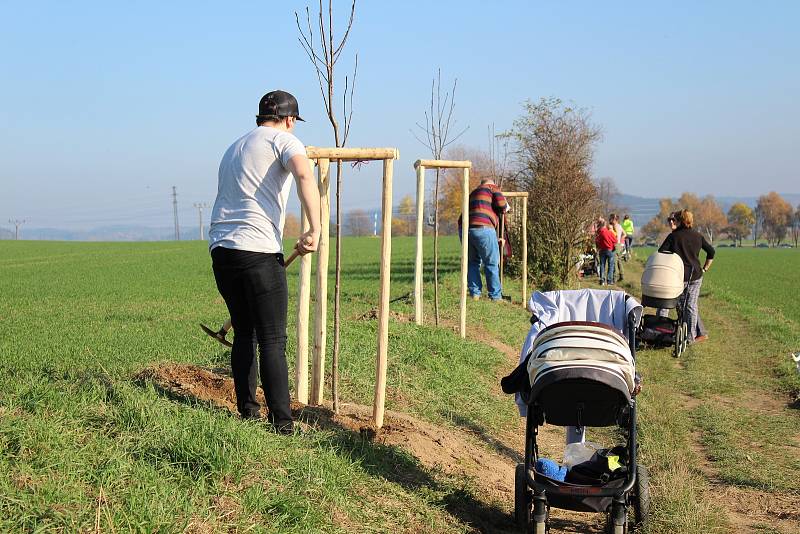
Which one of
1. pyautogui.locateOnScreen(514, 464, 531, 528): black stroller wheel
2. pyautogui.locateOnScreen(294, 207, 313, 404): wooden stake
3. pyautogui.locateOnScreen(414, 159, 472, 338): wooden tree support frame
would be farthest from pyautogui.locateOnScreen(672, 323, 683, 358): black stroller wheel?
pyautogui.locateOnScreen(514, 464, 531, 528): black stroller wheel

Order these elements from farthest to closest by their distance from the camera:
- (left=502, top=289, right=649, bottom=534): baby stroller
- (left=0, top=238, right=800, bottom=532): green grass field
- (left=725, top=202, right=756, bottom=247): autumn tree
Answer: (left=725, top=202, right=756, bottom=247): autumn tree → (left=502, top=289, right=649, bottom=534): baby stroller → (left=0, top=238, right=800, bottom=532): green grass field

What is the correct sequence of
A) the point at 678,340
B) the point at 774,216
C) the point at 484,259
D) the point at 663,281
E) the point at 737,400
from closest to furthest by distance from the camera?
the point at 737,400 → the point at 663,281 → the point at 678,340 → the point at 484,259 → the point at 774,216

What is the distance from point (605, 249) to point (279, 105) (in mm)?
17112

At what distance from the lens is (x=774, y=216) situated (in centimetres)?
18138

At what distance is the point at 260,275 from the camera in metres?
5.36

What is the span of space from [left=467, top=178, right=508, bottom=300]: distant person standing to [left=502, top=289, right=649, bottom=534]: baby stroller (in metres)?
9.95

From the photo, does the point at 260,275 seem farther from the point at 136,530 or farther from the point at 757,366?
the point at 757,366

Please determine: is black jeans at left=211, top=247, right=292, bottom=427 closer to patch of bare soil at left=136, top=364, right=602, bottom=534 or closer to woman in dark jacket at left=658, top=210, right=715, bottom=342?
patch of bare soil at left=136, top=364, right=602, bottom=534

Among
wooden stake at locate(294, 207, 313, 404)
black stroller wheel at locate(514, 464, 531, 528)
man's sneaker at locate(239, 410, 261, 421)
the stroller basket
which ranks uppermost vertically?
wooden stake at locate(294, 207, 313, 404)

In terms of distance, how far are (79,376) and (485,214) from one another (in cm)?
984

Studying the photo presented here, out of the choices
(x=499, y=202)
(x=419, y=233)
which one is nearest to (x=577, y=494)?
(x=419, y=233)

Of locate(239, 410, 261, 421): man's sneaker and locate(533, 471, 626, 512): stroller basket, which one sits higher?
locate(239, 410, 261, 421): man's sneaker

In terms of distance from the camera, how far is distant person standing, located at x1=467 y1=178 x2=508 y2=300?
1495 centimetres

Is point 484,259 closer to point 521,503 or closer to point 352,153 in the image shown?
point 352,153
